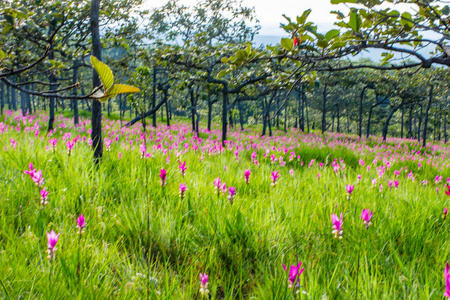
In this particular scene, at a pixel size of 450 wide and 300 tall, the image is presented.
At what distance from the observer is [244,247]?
1872 millimetres

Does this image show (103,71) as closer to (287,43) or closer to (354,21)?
(287,43)

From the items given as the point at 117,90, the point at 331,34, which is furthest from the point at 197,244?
the point at 331,34

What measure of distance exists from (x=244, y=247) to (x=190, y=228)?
17.3 inches

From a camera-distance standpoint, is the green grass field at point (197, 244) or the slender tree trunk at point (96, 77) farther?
the slender tree trunk at point (96, 77)

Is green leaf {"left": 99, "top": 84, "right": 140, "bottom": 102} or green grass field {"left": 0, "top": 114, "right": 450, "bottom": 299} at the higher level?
green leaf {"left": 99, "top": 84, "right": 140, "bottom": 102}

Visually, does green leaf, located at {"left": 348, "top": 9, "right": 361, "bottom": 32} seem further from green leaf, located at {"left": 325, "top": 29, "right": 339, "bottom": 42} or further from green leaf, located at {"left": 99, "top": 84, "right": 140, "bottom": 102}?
green leaf, located at {"left": 99, "top": 84, "right": 140, "bottom": 102}

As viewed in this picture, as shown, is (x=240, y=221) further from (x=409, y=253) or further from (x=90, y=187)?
(x=90, y=187)

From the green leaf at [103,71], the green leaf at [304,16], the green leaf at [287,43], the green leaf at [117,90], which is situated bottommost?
the green leaf at [117,90]

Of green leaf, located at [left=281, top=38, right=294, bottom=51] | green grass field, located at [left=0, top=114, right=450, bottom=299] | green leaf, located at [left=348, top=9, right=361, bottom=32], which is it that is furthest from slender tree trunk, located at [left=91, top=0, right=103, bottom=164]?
green leaf, located at [left=348, top=9, right=361, bottom=32]

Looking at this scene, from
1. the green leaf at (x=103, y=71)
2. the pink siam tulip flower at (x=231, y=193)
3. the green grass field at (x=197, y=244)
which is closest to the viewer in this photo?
the green leaf at (x=103, y=71)

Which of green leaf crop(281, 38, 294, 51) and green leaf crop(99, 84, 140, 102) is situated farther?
green leaf crop(281, 38, 294, 51)

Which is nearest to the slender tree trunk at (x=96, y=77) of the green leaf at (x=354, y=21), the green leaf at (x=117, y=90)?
the green leaf at (x=117, y=90)

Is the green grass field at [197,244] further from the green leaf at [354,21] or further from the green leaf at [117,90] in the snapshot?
the green leaf at [354,21]

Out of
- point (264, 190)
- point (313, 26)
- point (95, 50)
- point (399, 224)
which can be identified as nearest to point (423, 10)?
point (313, 26)
